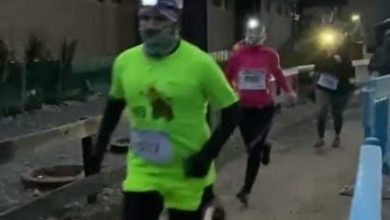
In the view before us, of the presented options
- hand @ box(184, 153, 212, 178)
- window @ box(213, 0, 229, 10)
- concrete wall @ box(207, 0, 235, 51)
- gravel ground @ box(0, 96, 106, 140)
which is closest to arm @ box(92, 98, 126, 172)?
hand @ box(184, 153, 212, 178)

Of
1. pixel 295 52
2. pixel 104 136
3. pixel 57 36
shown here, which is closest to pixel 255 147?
pixel 104 136

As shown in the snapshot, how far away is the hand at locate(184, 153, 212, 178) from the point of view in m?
5.28

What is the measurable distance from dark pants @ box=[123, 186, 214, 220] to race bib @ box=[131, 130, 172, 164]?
0.19 m

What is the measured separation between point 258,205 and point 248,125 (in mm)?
819

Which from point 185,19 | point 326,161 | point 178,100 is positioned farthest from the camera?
point 326,161

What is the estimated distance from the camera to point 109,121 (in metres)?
5.74

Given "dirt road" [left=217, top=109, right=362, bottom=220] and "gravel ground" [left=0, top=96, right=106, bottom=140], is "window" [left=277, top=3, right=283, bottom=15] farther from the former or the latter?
"dirt road" [left=217, top=109, right=362, bottom=220]

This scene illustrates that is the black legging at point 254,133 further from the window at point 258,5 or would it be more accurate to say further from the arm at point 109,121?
the window at point 258,5

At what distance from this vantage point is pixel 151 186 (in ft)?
17.7

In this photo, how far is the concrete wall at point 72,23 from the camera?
25484mm

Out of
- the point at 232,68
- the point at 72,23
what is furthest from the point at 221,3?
the point at 232,68

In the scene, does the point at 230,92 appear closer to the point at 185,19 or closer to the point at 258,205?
the point at 258,205

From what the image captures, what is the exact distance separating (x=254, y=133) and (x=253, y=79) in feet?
1.89

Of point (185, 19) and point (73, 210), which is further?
point (185, 19)
